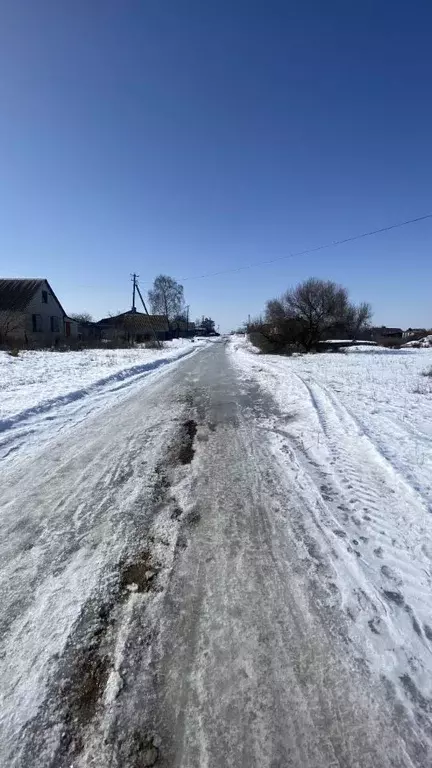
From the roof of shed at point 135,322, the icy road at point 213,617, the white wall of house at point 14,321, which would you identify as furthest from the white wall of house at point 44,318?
the icy road at point 213,617

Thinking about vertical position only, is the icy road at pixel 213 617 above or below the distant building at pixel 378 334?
below

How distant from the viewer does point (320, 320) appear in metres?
33.9

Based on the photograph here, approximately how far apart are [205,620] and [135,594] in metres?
0.54

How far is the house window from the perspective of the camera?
3635cm

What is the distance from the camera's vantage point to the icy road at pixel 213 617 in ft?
5.53

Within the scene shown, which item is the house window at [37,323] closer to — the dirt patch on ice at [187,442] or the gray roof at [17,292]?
the gray roof at [17,292]

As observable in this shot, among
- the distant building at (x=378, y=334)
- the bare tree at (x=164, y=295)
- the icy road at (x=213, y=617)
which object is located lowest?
the icy road at (x=213, y=617)

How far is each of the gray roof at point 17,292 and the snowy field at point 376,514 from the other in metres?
34.4

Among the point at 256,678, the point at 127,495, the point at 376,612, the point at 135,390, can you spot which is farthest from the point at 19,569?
the point at 135,390

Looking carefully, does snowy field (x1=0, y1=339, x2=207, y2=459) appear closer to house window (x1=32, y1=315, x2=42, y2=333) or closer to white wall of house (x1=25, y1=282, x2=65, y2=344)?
white wall of house (x1=25, y1=282, x2=65, y2=344)

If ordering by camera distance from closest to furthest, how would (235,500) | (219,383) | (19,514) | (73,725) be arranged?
(73,725) < (19,514) < (235,500) < (219,383)

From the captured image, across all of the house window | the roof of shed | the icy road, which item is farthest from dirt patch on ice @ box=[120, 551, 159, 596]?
the roof of shed

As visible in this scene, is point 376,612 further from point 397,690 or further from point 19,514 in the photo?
point 19,514

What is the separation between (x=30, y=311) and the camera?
35.4 metres
